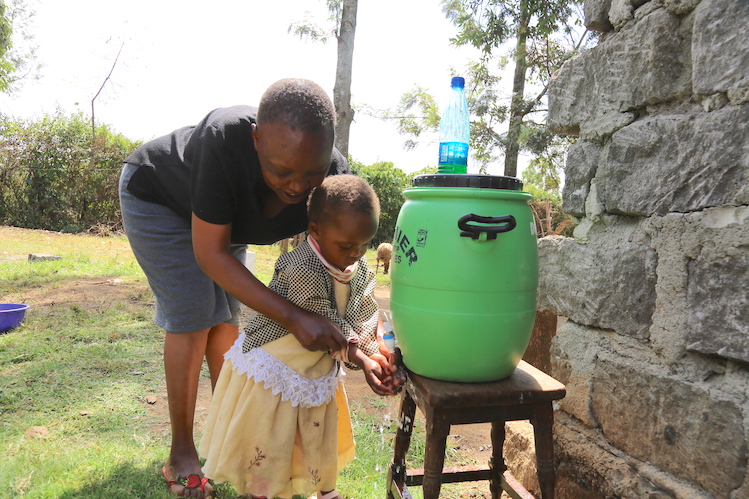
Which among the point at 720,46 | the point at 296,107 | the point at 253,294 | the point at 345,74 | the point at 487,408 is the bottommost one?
the point at 487,408

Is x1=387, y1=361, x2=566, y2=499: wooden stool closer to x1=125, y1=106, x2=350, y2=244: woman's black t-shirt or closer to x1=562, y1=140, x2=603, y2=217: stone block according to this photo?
x1=562, y1=140, x2=603, y2=217: stone block

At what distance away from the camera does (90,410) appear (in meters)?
2.71

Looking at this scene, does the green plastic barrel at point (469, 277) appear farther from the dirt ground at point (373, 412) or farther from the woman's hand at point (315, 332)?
the dirt ground at point (373, 412)

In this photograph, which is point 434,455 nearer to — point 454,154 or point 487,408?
point 487,408

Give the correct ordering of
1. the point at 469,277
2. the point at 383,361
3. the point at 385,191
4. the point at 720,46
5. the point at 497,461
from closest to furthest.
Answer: the point at 720,46 < the point at 469,277 < the point at 383,361 < the point at 497,461 < the point at 385,191

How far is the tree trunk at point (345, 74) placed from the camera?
6638mm

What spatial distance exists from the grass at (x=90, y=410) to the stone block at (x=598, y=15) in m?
1.99

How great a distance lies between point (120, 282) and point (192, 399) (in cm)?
461

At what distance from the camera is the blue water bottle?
1661 millimetres

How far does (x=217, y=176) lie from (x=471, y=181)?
81 centimetres

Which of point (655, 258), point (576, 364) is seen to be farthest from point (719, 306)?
point (576, 364)

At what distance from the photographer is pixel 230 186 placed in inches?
64.2

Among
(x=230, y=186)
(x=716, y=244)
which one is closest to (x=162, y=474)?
(x=230, y=186)

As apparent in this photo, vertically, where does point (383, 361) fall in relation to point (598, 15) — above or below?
below
